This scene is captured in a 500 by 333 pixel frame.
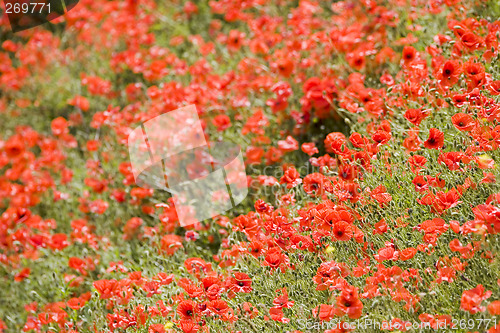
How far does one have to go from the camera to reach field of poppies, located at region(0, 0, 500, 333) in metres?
2.51

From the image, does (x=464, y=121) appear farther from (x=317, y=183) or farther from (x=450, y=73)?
(x=317, y=183)

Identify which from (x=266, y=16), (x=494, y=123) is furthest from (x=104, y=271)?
(x=266, y=16)

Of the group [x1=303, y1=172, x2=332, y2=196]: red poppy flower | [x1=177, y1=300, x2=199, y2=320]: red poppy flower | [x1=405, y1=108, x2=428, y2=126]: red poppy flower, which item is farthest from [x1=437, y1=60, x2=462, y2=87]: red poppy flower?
[x1=177, y1=300, x2=199, y2=320]: red poppy flower

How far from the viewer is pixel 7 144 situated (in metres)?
5.08

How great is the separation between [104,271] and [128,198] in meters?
0.78

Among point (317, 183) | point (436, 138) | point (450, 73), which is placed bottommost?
point (317, 183)

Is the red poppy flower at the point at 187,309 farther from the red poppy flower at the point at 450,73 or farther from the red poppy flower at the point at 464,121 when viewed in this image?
the red poppy flower at the point at 450,73

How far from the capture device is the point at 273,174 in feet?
12.8

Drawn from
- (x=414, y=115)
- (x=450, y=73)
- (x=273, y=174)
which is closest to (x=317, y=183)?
(x=414, y=115)

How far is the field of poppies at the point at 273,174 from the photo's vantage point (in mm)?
2514

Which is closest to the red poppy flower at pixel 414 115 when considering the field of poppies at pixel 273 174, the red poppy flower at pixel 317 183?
the field of poppies at pixel 273 174

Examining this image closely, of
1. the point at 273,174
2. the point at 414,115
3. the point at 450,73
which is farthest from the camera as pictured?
the point at 273,174

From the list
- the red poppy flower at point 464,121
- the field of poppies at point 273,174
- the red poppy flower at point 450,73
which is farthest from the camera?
the red poppy flower at point 450,73

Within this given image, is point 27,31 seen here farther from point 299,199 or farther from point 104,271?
point 299,199
